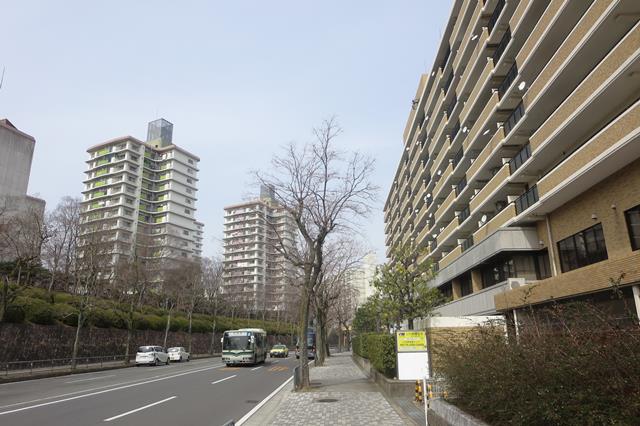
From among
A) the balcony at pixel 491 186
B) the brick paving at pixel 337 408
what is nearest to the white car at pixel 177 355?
the brick paving at pixel 337 408

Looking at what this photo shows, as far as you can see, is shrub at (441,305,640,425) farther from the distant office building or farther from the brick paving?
the distant office building

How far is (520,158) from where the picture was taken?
24.4 metres

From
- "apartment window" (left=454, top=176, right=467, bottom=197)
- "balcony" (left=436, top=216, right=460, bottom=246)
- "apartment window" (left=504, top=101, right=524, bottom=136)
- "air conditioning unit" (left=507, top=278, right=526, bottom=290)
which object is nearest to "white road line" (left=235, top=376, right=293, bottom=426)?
"air conditioning unit" (left=507, top=278, right=526, bottom=290)

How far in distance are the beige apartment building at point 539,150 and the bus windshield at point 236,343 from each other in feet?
51.1

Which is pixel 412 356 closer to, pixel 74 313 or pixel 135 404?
pixel 135 404

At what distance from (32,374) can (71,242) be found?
21826 mm

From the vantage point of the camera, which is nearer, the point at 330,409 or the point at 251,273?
the point at 330,409

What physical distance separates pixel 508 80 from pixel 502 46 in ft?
8.62

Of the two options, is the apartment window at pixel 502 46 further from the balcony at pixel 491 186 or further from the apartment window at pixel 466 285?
the apartment window at pixel 466 285

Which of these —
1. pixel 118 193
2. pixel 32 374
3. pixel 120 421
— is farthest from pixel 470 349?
pixel 118 193

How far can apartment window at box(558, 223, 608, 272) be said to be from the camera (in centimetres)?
1831

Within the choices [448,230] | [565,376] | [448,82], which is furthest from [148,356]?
[565,376]

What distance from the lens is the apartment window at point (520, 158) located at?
23531mm

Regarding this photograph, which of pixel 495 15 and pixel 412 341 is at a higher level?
Answer: pixel 495 15
